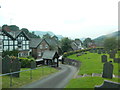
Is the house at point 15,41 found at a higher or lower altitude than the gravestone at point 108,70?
higher

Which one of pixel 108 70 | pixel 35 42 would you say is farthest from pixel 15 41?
pixel 108 70

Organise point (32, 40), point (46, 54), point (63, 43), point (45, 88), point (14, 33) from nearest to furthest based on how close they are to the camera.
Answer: point (45, 88) → point (46, 54) → point (14, 33) → point (32, 40) → point (63, 43)

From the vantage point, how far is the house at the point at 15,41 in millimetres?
40281

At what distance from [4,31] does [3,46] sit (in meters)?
4.46

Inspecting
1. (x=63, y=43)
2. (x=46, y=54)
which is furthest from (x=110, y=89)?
(x=63, y=43)

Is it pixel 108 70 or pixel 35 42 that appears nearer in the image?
pixel 108 70

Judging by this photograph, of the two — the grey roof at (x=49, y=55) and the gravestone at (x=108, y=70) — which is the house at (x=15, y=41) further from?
the gravestone at (x=108, y=70)

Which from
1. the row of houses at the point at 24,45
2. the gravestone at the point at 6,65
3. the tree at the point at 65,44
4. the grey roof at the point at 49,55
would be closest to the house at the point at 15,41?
the row of houses at the point at 24,45

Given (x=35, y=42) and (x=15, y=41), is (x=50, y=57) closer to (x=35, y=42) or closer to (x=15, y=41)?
(x=15, y=41)

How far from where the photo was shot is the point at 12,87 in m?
12.2

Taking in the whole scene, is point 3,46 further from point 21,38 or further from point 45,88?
point 45,88

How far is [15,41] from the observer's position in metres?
43.2

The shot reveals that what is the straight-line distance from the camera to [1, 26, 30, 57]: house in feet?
132

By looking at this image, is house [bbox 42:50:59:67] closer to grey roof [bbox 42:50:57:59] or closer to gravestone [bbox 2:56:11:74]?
grey roof [bbox 42:50:57:59]
